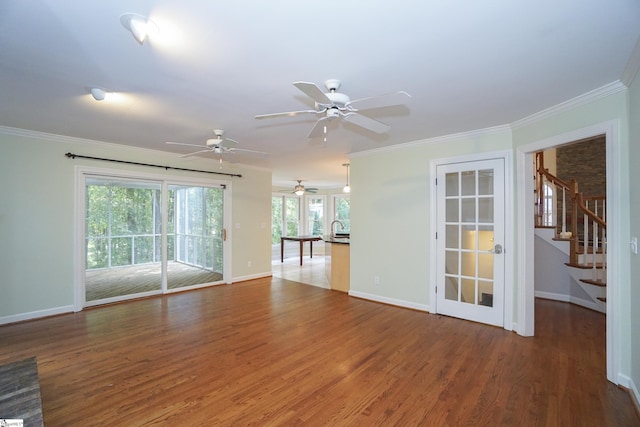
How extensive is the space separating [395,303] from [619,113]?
3256 millimetres

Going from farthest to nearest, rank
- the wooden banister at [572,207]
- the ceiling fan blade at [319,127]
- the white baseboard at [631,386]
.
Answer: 1. the wooden banister at [572,207]
2. the ceiling fan blade at [319,127]
3. the white baseboard at [631,386]

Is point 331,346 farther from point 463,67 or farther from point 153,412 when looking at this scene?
point 463,67

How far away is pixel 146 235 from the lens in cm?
539

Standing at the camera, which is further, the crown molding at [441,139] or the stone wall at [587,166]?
the stone wall at [587,166]

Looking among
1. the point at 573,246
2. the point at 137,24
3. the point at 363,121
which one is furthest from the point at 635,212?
the point at 137,24

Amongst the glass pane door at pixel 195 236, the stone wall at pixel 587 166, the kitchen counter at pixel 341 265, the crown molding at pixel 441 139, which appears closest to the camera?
the crown molding at pixel 441 139

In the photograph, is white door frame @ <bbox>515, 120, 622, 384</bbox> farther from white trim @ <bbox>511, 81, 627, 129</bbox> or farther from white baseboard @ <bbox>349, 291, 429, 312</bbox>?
white baseboard @ <bbox>349, 291, 429, 312</bbox>

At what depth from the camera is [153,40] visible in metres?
1.80

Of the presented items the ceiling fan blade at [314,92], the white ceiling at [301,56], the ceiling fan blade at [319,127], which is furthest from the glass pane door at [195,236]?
the ceiling fan blade at [314,92]

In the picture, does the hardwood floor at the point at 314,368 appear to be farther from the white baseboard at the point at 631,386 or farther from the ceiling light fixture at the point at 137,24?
the ceiling light fixture at the point at 137,24

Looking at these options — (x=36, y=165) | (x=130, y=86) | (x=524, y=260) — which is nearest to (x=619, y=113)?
(x=524, y=260)

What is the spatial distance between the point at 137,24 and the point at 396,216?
12.2 feet

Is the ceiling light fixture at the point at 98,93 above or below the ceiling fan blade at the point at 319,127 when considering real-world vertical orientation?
above

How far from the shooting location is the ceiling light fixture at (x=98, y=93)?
8.12 feet
